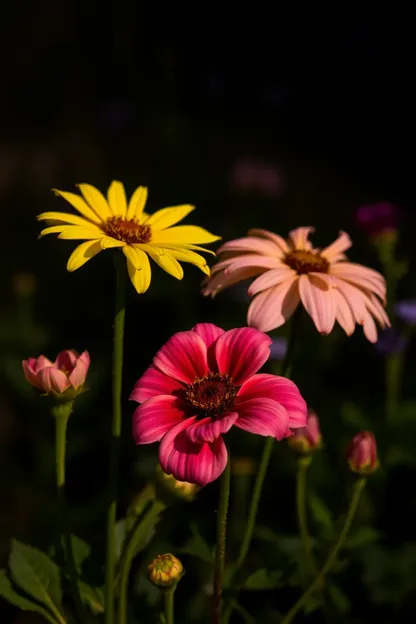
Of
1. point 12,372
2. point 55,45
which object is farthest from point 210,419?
point 55,45

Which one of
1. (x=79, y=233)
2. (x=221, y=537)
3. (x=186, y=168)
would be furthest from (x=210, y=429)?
(x=186, y=168)

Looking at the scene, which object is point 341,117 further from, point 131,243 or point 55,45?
point 131,243

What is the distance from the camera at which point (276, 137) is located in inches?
121

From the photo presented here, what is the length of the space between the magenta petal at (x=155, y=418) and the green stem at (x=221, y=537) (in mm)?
58

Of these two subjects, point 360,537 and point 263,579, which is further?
point 360,537

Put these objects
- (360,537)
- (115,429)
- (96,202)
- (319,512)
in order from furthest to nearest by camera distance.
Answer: (319,512)
(360,537)
(96,202)
(115,429)

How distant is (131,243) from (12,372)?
918 mm

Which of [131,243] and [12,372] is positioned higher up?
[131,243]

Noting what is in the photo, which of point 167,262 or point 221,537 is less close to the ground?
point 167,262

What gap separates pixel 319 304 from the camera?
738mm

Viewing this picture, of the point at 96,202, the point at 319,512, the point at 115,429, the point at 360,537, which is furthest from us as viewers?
the point at 319,512

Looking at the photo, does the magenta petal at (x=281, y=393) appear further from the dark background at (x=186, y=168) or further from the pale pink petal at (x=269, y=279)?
the dark background at (x=186, y=168)

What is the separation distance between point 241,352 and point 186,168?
2.01 meters

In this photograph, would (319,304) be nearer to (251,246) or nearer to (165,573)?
(251,246)
